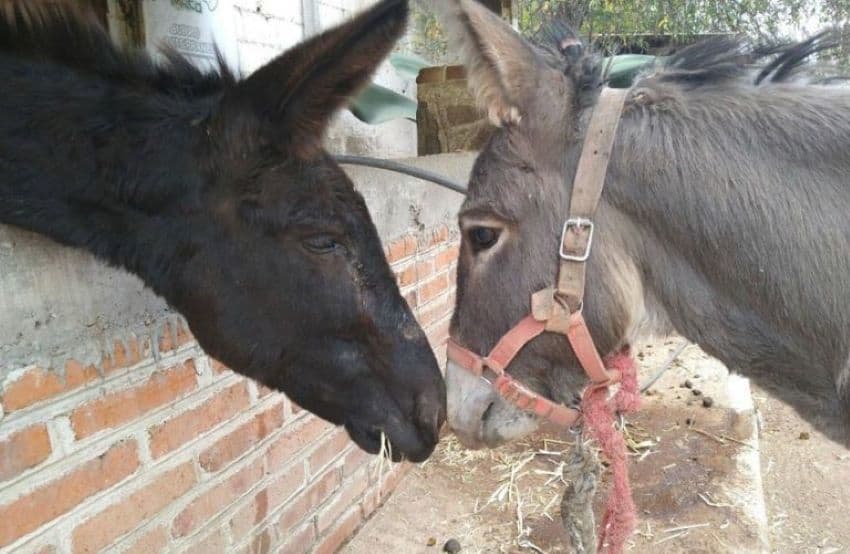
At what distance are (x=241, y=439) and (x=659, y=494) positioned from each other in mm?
2097

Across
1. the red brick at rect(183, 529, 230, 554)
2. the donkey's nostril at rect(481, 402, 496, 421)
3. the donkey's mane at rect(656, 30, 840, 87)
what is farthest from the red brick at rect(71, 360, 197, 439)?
the donkey's mane at rect(656, 30, 840, 87)

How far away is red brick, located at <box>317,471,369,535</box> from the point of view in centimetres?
285

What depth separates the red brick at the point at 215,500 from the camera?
6.71 feet

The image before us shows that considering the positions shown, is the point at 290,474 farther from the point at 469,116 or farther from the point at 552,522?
the point at 469,116

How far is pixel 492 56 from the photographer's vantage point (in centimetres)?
166

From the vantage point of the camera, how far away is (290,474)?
2645 millimetres

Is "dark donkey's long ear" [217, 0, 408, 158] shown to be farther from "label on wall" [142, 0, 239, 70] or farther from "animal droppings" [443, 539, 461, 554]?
"animal droppings" [443, 539, 461, 554]

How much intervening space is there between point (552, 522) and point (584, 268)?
1.81 metres

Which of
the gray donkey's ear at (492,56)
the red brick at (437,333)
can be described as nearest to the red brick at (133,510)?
the gray donkey's ear at (492,56)

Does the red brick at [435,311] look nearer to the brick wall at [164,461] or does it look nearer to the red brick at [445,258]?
the red brick at [445,258]

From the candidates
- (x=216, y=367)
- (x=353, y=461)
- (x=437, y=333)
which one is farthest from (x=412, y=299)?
(x=216, y=367)

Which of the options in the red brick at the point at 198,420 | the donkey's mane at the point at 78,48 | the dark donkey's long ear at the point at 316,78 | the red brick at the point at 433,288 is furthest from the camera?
the red brick at the point at 433,288

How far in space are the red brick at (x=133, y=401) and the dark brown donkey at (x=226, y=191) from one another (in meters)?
0.29

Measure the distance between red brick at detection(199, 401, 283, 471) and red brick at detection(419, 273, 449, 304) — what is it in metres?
1.26
